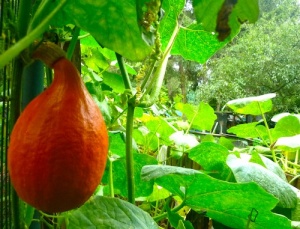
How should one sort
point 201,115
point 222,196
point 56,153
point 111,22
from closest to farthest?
1. point 56,153
2. point 111,22
3. point 222,196
4. point 201,115

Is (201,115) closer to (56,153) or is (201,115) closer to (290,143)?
(290,143)

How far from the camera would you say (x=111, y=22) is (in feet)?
1.16

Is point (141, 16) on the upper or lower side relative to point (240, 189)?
upper

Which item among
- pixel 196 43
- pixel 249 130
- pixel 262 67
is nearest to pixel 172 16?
pixel 196 43

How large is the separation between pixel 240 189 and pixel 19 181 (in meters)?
0.27

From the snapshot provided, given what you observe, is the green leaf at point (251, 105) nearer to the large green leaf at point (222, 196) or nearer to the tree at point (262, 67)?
the large green leaf at point (222, 196)

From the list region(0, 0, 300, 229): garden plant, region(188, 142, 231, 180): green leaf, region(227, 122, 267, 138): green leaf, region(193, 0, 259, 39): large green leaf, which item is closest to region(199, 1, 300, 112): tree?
region(227, 122, 267, 138): green leaf

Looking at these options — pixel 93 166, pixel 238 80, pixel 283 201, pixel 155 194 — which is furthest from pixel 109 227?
pixel 238 80

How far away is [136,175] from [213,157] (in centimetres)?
15

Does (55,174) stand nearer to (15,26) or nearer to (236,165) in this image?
(15,26)

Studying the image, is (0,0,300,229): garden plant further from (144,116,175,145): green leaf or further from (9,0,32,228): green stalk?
(144,116,175,145): green leaf

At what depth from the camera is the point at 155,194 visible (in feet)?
2.56

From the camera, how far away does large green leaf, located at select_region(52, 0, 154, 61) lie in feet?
1.11

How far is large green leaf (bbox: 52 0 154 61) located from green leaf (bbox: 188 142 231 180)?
1.00 feet
